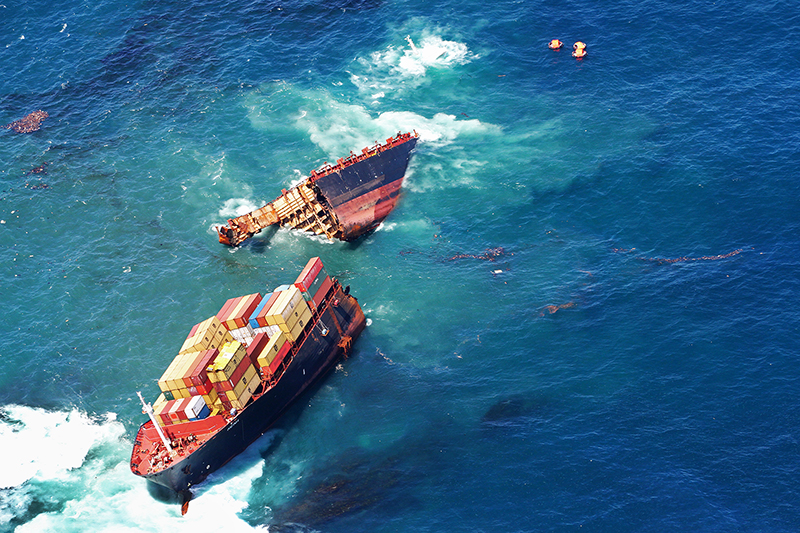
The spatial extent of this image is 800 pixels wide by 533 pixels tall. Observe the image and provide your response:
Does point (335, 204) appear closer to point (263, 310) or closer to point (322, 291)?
point (322, 291)

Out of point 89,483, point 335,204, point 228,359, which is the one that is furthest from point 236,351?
point 335,204

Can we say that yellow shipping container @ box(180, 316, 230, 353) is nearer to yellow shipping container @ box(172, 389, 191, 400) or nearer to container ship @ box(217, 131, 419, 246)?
yellow shipping container @ box(172, 389, 191, 400)

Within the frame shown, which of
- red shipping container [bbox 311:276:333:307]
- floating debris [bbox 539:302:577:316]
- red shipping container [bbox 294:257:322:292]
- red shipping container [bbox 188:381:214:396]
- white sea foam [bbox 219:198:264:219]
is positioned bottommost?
floating debris [bbox 539:302:577:316]

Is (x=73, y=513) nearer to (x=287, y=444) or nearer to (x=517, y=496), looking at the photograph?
(x=287, y=444)

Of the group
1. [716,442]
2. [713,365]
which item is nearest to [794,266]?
[713,365]

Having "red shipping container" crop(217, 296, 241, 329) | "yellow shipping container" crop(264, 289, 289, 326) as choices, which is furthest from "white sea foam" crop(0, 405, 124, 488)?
"yellow shipping container" crop(264, 289, 289, 326)

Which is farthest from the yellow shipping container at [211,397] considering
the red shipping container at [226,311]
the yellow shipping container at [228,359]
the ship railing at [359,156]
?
the ship railing at [359,156]
